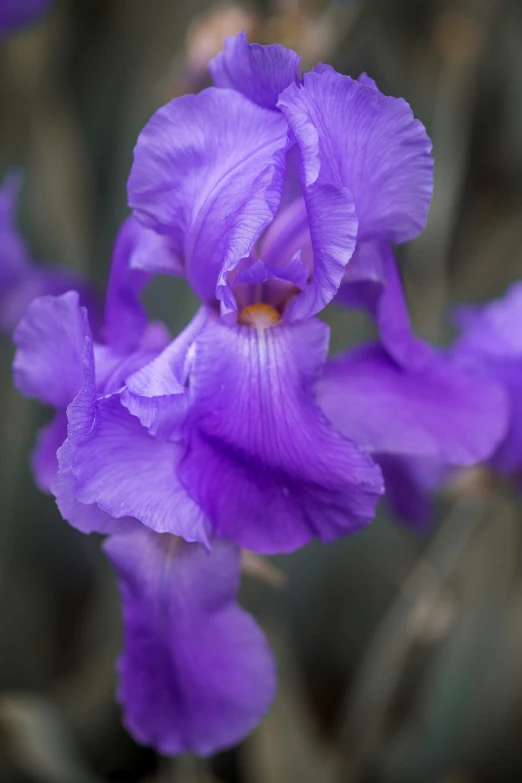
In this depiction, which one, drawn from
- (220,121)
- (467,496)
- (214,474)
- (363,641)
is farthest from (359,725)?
(220,121)

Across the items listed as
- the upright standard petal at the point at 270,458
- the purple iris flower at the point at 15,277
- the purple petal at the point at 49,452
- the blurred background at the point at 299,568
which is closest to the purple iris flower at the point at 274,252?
the upright standard petal at the point at 270,458

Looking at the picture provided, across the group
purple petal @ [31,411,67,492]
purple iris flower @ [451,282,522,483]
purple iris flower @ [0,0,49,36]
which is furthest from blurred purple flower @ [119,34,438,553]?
purple iris flower @ [0,0,49,36]

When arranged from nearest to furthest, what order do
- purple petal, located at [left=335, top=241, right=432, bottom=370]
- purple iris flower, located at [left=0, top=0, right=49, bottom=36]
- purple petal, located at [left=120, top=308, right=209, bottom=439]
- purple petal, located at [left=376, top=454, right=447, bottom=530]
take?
1. purple petal, located at [left=120, top=308, right=209, bottom=439]
2. purple petal, located at [left=335, top=241, right=432, bottom=370]
3. purple petal, located at [left=376, top=454, right=447, bottom=530]
4. purple iris flower, located at [left=0, top=0, right=49, bottom=36]

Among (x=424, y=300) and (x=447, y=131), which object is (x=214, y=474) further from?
(x=447, y=131)

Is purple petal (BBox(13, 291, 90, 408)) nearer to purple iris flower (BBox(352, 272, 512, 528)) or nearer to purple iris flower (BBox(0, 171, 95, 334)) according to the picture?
purple iris flower (BBox(352, 272, 512, 528))

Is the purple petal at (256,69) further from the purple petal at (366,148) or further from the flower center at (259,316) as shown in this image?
the flower center at (259,316)

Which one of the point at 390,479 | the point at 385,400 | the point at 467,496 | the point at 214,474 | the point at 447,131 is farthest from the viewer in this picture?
the point at 447,131
